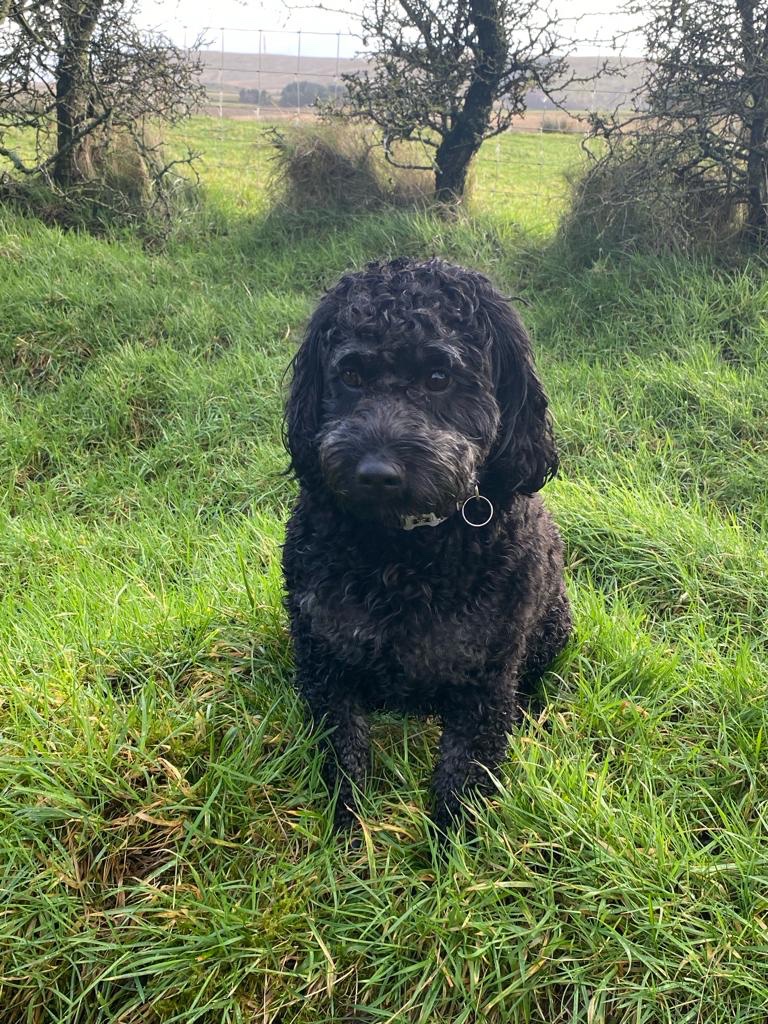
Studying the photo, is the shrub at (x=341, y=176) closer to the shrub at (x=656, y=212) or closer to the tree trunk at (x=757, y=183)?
the shrub at (x=656, y=212)

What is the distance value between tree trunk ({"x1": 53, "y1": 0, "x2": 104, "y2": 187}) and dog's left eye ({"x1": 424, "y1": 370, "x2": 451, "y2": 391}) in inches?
268

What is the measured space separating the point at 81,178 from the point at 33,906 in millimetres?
7357

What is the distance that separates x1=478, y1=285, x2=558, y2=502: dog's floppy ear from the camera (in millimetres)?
2496

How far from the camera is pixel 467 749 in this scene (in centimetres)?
243

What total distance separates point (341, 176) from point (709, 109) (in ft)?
11.3

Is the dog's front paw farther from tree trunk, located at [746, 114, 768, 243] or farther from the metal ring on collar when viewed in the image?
tree trunk, located at [746, 114, 768, 243]

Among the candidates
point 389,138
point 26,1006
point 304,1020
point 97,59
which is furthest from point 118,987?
point 97,59

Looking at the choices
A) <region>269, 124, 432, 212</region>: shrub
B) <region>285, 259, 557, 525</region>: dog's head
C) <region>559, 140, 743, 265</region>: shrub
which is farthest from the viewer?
<region>269, 124, 432, 212</region>: shrub

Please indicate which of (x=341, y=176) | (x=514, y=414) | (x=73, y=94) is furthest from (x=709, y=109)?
(x=73, y=94)

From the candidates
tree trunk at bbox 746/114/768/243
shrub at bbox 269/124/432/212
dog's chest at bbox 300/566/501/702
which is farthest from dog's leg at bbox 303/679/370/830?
shrub at bbox 269/124/432/212

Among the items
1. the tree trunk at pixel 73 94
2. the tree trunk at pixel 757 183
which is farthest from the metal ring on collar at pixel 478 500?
the tree trunk at pixel 73 94

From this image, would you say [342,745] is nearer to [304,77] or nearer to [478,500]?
[478,500]

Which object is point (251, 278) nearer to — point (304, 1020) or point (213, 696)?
point (213, 696)

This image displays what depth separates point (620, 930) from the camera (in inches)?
82.0
